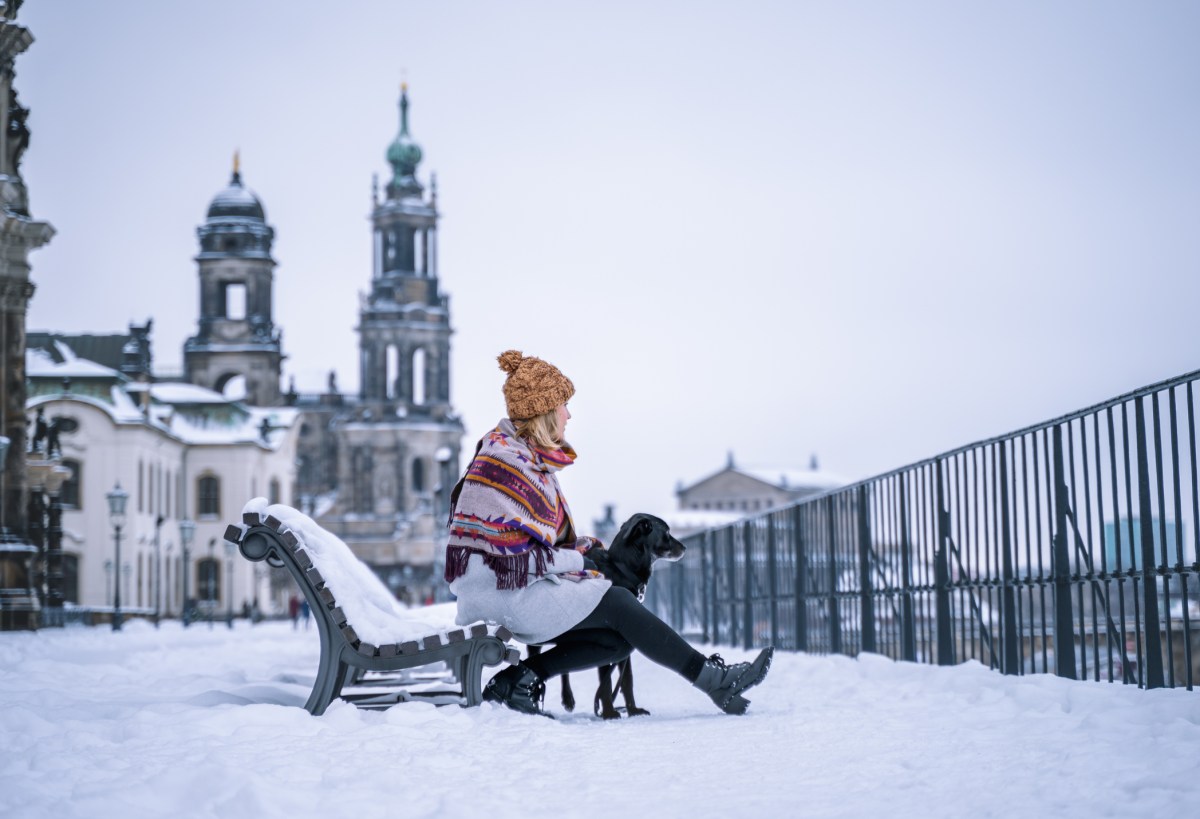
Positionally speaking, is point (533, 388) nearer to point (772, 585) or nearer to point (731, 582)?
point (772, 585)

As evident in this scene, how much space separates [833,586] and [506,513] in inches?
249

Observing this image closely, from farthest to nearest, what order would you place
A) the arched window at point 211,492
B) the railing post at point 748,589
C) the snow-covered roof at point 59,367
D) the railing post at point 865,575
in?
the arched window at point 211,492, the snow-covered roof at point 59,367, the railing post at point 748,589, the railing post at point 865,575

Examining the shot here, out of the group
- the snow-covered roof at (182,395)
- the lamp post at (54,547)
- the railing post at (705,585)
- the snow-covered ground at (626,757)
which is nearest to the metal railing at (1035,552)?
the snow-covered ground at (626,757)

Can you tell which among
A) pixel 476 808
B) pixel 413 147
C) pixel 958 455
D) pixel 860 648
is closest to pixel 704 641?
pixel 860 648

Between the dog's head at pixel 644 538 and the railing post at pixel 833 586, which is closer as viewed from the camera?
the dog's head at pixel 644 538

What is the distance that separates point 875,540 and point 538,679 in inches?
193

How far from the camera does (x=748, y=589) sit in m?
17.5

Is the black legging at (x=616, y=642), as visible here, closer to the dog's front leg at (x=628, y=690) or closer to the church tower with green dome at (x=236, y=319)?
the dog's front leg at (x=628, y=690)

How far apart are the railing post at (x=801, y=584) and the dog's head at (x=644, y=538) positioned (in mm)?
6639

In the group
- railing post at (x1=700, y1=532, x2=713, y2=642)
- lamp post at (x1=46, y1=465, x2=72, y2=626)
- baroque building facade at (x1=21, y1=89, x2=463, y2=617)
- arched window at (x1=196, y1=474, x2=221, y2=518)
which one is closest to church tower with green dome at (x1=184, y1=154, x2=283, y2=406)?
baroque building facade at (x1=21, y1=89, x2=463, y2=617)

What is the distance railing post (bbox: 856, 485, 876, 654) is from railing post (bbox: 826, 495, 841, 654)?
785 mm

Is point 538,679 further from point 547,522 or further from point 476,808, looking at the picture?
point 476,808

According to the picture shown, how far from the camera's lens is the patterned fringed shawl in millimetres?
7707

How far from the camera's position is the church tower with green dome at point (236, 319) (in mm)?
95812
